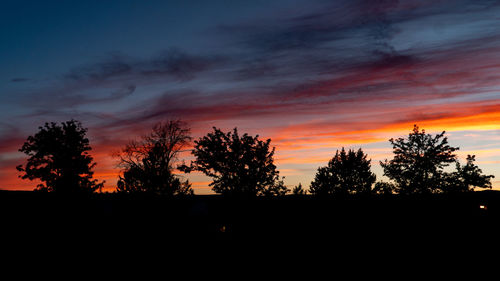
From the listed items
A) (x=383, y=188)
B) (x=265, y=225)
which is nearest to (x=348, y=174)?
(x=383, y=188)

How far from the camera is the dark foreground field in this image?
1005 inches

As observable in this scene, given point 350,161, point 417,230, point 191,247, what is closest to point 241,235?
point 191,247

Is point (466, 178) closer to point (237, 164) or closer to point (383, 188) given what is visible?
point (383, 188)

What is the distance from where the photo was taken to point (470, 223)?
2852 centimetres

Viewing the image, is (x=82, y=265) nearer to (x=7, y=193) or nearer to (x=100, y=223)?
(x=100, y=223)

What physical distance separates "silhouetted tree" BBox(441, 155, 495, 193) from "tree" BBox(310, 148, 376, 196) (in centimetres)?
1247

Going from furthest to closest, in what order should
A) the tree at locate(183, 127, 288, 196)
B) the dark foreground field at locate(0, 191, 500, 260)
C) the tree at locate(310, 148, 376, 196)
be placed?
the tree at locate(310, 148, 376, 196)
the tree at locate(183, 127, 288, 196)
the dark foreground field at locate(0, 191, 500, 260)

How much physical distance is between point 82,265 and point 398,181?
46978 millimetres

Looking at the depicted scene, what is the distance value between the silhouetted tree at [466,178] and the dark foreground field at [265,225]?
24.5 m

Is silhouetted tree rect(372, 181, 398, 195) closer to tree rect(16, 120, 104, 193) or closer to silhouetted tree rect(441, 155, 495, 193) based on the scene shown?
silhouetted tree rect(441, 155, 495, 193)

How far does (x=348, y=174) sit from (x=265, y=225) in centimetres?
3985

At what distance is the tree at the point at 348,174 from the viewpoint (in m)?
64.8

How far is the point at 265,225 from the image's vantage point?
Answer: 96.3 feet

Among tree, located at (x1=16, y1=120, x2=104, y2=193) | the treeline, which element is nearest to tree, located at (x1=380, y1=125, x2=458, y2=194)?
the treeline
